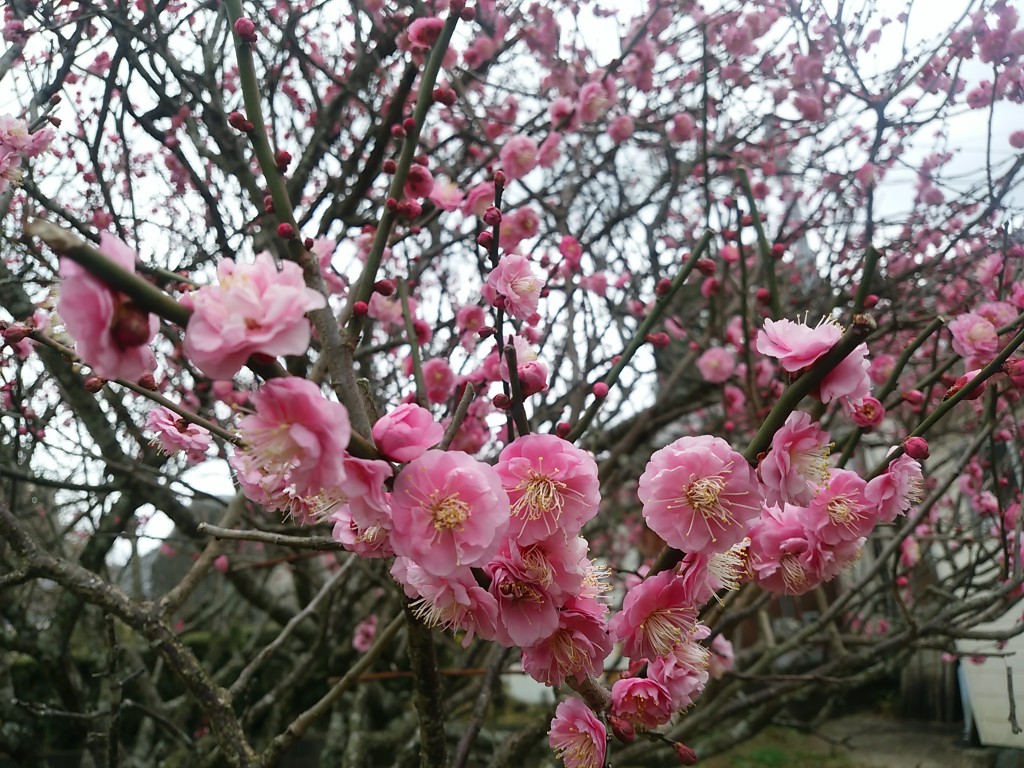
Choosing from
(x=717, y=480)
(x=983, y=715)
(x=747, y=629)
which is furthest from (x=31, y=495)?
(x=747, y=629)

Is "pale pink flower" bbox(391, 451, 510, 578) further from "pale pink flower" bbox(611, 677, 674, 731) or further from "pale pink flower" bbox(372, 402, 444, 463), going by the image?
"pale pink flower" bbox(611, 677, 674, 731)

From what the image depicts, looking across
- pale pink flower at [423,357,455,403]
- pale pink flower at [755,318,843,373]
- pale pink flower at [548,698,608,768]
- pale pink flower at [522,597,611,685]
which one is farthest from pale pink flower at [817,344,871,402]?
pale pink flower at [423,357,455,403]

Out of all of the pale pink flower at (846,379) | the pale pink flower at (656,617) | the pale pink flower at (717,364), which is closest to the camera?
the pale pink flower at (846,379)

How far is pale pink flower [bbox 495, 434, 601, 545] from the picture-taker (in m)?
1.07

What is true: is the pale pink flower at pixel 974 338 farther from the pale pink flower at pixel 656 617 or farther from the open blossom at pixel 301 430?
the open blossom at pixel 301 430

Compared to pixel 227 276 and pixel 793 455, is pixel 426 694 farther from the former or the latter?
pixel 227 276

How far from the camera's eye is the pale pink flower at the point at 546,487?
107cm

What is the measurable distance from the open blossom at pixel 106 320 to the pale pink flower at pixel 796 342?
2.89 ft

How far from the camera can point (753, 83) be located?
5266 millimetres

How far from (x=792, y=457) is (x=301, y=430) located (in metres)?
0.80

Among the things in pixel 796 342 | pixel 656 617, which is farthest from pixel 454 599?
pixel 796 342

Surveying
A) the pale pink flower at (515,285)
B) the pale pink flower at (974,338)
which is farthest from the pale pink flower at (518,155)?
the pale pink flower at (974,338)

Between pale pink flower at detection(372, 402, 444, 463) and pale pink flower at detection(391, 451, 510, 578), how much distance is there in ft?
0.11

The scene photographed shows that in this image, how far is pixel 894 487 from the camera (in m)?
1.37
